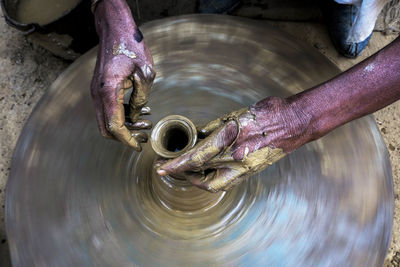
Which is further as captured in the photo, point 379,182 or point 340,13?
point 340,13

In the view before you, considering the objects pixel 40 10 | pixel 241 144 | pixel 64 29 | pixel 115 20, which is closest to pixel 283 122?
pixel 241 144

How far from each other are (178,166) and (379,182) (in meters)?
0.71

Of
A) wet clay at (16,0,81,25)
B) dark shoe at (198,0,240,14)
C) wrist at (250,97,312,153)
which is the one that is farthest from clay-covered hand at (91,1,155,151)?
dark shoe at (198,0,240,14)

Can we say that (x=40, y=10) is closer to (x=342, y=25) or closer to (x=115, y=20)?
(x=115, y=20)

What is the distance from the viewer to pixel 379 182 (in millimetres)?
1299

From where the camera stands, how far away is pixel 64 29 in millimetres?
1890

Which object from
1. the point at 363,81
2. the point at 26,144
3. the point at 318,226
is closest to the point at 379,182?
the point at 318,226

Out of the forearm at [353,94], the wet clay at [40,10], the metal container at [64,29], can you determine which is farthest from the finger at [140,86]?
the wet clay at [40,10]

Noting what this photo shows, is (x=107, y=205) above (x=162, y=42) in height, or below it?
below

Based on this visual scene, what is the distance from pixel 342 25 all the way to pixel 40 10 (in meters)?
1.56

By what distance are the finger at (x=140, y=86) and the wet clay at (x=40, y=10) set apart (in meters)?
1.07

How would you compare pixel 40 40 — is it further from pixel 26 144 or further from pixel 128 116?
pixel 128 116

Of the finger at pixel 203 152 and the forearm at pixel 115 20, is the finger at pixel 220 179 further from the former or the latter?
the forearm at pixel 115 20

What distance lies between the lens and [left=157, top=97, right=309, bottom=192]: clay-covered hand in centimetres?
102
